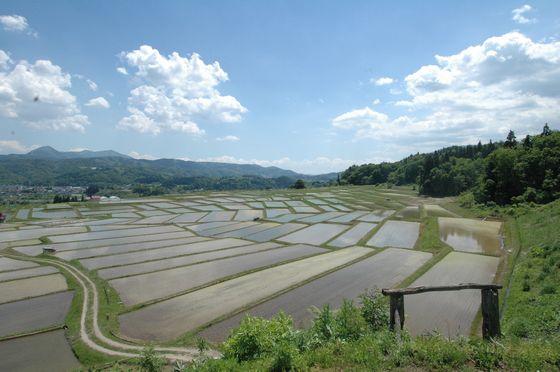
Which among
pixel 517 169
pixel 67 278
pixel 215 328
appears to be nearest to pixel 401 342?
pixel 215 328

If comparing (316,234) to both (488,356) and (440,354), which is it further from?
(488,356)

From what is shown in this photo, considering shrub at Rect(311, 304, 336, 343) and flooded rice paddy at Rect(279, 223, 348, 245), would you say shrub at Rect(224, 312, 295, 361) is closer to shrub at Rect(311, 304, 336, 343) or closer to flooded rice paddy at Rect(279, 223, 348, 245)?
shrub at Rect(311, 304, 336, 343)

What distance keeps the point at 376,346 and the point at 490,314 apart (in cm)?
327

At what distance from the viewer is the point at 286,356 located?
6.98 m

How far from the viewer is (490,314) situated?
8125 mm

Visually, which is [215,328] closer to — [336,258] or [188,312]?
[188,312]

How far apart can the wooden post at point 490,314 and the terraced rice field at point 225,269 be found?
5729 millimetres

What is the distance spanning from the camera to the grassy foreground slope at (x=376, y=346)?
21.5ft

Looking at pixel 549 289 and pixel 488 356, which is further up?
pixel 488 356

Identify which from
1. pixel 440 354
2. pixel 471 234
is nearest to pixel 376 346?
pixel 440 354

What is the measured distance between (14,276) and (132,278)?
914 cm

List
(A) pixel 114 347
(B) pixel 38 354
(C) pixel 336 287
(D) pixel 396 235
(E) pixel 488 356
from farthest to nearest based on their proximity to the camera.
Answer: (D) pixel 396 235 < (C) pixel 336 287 < (A) pixel 114 347 < (B) pixel 38 354 < (E) pixel 488 356

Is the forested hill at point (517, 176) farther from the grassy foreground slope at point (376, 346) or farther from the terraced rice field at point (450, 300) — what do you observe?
the grassy foreground slope at point (376, 346)

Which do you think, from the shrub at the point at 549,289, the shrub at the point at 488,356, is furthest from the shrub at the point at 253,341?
the shrub at the point at 549,289
